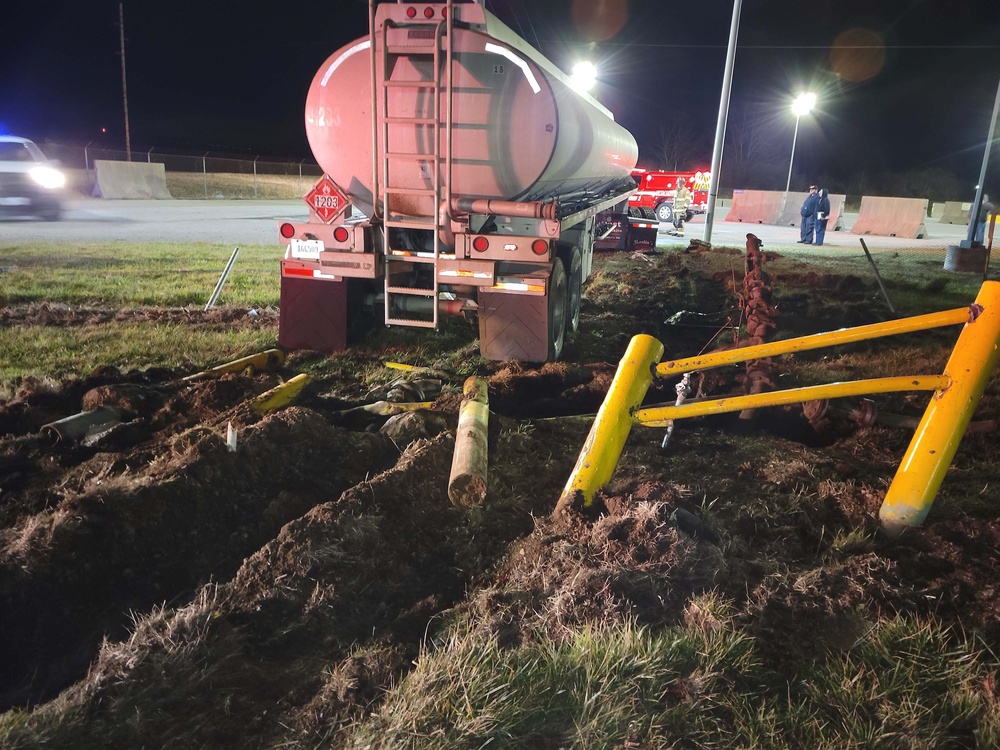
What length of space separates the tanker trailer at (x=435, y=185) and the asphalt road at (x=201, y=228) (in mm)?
10602

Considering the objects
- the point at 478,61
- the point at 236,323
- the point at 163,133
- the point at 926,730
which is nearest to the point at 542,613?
the point at 926,730

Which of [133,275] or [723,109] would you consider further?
[723,109]

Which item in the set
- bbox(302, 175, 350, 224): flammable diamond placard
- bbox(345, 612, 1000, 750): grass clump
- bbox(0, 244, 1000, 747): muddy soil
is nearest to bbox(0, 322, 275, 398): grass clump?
bbox(0, 244, 1000, 747): muddy soil

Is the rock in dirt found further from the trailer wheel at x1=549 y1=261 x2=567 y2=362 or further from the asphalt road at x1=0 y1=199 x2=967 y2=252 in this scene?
the asphalt road at x1=0 y1=199 x2=967 y2=252

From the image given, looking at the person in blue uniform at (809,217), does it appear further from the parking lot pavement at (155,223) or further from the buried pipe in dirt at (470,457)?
the buried pipe in dirt at (470,457)

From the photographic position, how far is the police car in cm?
1833

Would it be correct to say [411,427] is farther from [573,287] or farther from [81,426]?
[573,287]

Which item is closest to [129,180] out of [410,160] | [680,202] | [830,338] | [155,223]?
[155,223]

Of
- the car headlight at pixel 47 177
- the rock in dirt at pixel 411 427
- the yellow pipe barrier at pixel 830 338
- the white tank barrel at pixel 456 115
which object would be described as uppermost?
the white tank barrel at pixel 456 115

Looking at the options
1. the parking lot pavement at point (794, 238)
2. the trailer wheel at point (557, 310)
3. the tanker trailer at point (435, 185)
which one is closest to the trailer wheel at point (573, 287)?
the trailer wheel at point (557, 310)

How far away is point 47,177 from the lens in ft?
61.7

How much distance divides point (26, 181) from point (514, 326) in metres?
17.6

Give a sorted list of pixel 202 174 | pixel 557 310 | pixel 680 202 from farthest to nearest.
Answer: pixel 202 174 < pixel 680 202 < pixel 557 310

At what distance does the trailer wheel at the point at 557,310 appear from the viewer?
700 cm
